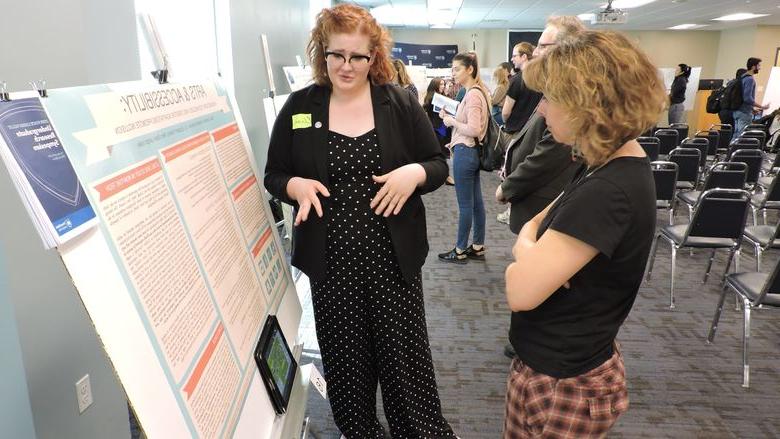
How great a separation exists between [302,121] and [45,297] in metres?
0.83

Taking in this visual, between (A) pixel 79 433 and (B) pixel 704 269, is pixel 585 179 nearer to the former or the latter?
(A) pixel 79 433

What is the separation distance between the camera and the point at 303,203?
4.29 feet

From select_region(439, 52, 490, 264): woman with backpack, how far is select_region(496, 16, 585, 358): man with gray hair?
1.15 m

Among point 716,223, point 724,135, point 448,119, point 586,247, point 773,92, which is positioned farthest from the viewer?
point 773,92

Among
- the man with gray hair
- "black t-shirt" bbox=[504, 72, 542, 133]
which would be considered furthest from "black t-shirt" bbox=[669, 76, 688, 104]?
the man with gray hair

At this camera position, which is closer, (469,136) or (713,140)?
(469,136)

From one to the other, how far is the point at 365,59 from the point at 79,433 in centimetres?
138

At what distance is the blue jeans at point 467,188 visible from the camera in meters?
3.41

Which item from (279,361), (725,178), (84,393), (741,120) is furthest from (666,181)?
(741,120)

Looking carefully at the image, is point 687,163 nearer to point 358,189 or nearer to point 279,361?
point 358,189

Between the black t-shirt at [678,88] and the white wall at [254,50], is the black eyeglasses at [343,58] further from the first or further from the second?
the black t-shirt at [678,88]

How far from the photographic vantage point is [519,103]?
412 centimetres

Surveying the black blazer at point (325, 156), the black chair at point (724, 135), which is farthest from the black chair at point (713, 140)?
the black blazer at point (325, 156)

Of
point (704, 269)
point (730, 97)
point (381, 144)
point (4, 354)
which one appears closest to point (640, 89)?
point (381, 144)
